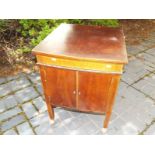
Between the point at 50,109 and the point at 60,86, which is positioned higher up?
the point at 60,86

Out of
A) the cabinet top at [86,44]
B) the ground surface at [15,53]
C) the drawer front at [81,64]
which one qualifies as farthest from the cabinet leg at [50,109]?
the ground surface at [15,53]

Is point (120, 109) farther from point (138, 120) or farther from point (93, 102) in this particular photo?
point (93, 102)

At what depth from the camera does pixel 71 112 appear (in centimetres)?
288

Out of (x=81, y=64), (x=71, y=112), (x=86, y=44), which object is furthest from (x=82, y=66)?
(x=71, y=112)

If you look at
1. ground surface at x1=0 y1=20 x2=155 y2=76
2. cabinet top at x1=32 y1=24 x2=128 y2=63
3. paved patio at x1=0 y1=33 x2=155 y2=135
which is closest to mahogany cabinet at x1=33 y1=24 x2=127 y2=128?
cabinet top at x1=32 y1=24 x2=128 y2=63

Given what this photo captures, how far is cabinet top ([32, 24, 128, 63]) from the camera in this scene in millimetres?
1887

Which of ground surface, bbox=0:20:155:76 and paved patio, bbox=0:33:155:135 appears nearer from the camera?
paved patio, bbox=0:33:155:135

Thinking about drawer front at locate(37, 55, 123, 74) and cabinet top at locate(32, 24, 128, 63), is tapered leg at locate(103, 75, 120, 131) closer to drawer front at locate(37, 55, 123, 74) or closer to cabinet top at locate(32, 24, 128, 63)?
drawer front at locate(37, 55, 123, 74)

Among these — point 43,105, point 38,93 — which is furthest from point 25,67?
point 43,105

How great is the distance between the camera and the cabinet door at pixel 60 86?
6.76ft

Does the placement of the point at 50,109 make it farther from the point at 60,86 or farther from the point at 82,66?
the point at 82,66

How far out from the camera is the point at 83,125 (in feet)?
8.75

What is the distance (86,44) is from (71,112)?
121 cm
